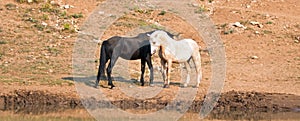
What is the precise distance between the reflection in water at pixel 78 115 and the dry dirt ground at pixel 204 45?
728mm

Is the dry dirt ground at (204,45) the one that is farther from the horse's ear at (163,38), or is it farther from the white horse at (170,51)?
the horse's ear at (163,38)

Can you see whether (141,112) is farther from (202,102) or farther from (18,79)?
(18,79)

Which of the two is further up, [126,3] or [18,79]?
[126,3]

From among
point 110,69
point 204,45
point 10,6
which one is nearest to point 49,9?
point 10,6

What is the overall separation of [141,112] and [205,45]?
922 cm

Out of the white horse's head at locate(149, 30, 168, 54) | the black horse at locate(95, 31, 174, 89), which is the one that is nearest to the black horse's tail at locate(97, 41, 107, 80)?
the black horse at locate(95, 31, 174, 89)

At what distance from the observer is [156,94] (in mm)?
18391

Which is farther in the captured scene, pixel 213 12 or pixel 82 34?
pixel 213 12

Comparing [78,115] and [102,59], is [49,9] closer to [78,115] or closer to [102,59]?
[102,59]

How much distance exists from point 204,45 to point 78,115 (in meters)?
10.1

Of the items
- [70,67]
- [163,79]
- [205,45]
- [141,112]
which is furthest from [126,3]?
[141,112]

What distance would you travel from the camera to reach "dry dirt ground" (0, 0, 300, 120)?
62.0 ft

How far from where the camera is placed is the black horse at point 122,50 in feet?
60.4

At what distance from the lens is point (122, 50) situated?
1862 centimetres
